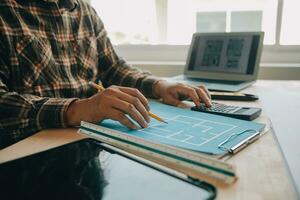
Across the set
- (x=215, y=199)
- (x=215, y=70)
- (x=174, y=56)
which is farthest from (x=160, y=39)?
(x=215, y=199)

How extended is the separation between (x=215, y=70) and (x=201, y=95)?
48cm

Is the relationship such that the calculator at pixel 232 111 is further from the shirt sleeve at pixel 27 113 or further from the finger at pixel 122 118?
the shirt sleeve at pixel 27 113

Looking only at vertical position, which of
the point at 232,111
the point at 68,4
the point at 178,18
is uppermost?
the point at 68,4

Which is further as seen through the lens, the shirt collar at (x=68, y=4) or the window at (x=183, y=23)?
the window at (x=183, y=23)

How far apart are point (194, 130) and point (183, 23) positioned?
1394 millimetres

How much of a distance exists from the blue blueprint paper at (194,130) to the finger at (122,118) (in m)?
0.01

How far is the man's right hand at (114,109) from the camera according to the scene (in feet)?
2.40

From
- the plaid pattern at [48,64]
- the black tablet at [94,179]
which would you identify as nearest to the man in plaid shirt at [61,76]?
the plaid pattern at [48,64]

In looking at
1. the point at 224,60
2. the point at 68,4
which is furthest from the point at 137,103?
the point at 224,60

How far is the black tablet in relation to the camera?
45cm

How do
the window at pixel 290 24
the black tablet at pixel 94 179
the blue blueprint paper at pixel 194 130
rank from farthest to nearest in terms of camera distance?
the window at pixel 290 24, the blue blueprint paper at pixel 194 130, the black tablet at pixel 94 179

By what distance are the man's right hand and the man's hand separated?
205 mm

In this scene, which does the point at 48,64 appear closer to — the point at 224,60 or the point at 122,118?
Result: the point at 122,118

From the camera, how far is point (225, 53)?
138cm
